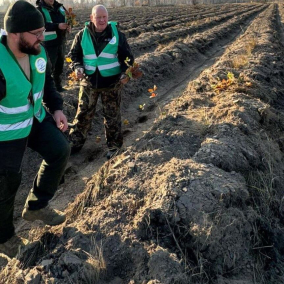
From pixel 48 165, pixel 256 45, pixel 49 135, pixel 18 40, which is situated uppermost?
pixel 18 40

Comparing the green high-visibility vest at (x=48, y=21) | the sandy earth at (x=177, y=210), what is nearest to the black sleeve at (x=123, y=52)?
the sandy earth at (x=177, y=210)

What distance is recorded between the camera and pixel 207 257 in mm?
2463

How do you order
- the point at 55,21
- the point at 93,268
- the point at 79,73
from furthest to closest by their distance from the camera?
the point at 55,21 < the point at 79,73 < the point at 93,268

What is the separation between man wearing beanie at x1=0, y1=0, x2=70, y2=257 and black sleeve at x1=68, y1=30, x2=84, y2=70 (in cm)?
150

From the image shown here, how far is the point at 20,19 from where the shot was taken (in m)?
2.30

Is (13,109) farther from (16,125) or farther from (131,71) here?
(131,71)

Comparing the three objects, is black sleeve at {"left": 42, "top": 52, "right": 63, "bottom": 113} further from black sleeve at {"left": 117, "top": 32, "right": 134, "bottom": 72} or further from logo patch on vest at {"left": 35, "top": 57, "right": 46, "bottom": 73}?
black sleeve at {"left": 117, "top": 32, "right": 134, "bottom": 72}

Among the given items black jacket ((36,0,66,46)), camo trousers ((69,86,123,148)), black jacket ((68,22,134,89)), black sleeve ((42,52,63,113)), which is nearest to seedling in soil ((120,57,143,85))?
black jacket ((68,22,134,89))

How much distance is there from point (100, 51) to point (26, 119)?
208 cm

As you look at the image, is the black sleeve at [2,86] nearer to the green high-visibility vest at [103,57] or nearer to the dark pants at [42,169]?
the dark pants at [42,169]

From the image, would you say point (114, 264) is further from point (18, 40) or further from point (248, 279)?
point (18, 40)

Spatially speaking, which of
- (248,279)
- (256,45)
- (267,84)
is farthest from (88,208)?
(256,45)

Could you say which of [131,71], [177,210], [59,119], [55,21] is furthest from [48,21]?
[177,210]

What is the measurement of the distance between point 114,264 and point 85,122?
2.73m
